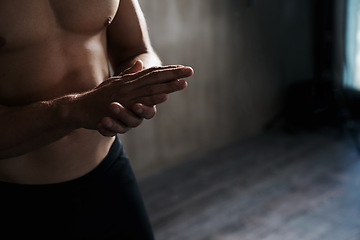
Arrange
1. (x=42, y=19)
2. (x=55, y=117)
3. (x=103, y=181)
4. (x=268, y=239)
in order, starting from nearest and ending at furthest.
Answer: (x=55, y=117)
(x=42, y=19)
(x=103, y=181)
(x=268, y=239)

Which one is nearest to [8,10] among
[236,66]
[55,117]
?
[55,117]

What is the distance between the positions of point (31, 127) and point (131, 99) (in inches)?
10.2

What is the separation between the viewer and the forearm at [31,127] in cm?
104

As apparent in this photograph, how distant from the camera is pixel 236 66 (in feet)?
11.2

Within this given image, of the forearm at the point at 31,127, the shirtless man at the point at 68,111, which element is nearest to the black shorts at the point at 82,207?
the shirtless man at the point at 68,111

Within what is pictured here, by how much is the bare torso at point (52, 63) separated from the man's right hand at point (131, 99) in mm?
280

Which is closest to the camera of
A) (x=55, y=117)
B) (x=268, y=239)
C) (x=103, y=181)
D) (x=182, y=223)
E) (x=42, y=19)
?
(x=55, y=117)

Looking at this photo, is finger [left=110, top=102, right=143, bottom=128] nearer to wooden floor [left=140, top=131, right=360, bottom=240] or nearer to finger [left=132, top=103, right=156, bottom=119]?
finger [left=132, top=103, right=156, bottom=119]

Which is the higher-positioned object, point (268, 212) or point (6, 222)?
point (6, 222)

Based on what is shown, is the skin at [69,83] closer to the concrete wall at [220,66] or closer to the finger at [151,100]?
the finger at [151,100]

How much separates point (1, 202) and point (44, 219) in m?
0.12

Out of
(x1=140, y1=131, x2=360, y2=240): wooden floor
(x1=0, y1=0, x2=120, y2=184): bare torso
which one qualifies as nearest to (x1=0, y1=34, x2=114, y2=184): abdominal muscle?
(x1=0, y1=0, x2=120, y2=184): bare torso

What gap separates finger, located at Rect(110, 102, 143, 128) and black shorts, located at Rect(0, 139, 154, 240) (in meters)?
0.40

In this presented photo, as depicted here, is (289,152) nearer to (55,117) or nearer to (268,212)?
(268,212)
